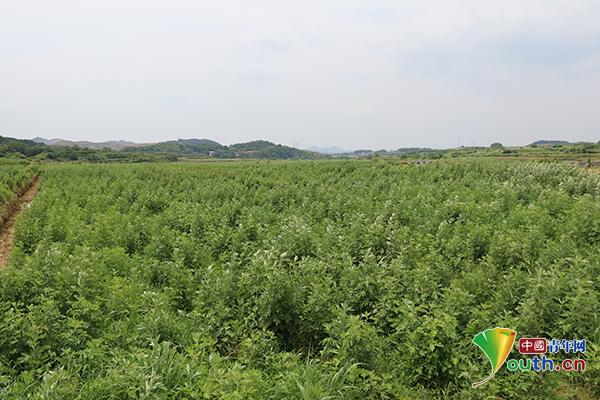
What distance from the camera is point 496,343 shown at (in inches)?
141

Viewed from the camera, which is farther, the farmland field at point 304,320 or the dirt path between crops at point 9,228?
the dirt path between crops at point 9,228

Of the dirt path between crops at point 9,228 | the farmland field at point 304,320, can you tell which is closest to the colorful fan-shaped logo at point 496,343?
the farmland field at point 304,320

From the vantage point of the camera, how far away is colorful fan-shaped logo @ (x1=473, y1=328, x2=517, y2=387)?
137 inches

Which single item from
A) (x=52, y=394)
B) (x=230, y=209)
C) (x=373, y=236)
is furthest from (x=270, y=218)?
(x=52, y=394)

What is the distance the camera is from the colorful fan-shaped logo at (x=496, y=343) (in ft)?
11.5

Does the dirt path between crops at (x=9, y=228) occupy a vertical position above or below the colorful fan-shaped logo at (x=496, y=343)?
below

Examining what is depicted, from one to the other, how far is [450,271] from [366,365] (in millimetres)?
2903

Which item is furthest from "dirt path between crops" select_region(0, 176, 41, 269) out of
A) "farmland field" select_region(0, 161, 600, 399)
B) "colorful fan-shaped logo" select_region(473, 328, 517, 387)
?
"colorful fan-shaped logo" select_region(473, 328, 517, 387)
